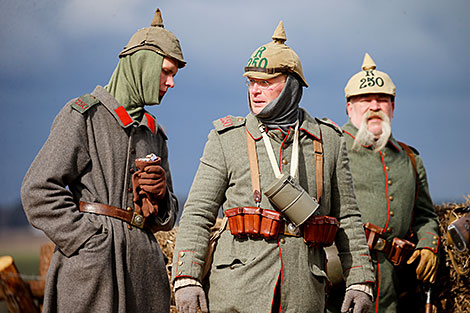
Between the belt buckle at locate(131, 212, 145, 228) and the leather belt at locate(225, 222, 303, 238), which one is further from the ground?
the belt buckle at locate(131, 212, 145, 228)

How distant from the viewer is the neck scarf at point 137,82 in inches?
178

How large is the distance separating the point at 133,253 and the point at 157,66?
118cm

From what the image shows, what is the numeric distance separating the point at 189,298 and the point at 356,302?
100 cm

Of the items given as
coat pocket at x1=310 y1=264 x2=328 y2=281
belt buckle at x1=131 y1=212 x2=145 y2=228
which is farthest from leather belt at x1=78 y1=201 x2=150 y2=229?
coat pocket at x1=310 y1=264 x2=328 y2=281

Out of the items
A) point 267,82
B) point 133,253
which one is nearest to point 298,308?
point 133,253

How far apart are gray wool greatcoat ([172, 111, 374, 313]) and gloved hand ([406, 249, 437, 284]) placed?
196cm

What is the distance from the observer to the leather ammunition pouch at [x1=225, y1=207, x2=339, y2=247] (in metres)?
4.01

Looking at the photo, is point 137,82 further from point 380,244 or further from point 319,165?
point 380,244

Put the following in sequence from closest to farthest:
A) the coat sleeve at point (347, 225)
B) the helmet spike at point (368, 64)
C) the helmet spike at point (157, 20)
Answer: the coat sleeve at point (347, 225) < the helmet spike at point (157, 20) < the helmet spike at point (368, 64)

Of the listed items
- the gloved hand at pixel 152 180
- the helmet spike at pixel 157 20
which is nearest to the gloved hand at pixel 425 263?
the gloved hand at pixel 152 180

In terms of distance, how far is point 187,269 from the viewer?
3932mm

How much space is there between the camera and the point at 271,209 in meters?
4.09

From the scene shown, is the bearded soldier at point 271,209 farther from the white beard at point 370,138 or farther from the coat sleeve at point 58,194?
the white beard at point 370,138

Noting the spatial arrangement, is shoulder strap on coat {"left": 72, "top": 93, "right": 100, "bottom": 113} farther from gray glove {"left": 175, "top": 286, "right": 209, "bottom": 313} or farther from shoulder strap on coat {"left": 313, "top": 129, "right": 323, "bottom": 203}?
shoulder strap on coat {"left": 313, "top": 129, "right": 323, "bottom": 203}
